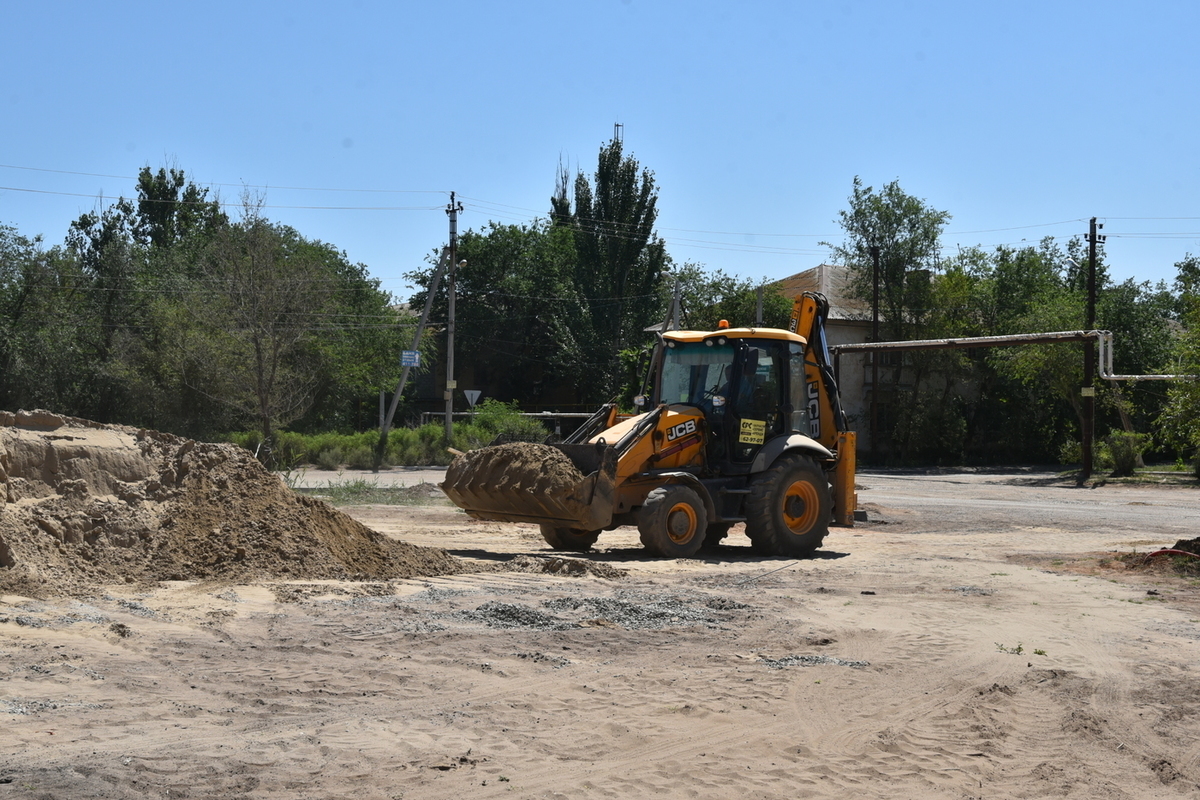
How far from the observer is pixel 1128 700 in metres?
7.06

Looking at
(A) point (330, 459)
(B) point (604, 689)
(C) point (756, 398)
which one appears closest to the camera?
(B) point (604, 689)

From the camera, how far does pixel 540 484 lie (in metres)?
13.3

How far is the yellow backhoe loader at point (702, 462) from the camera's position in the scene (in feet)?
44.2

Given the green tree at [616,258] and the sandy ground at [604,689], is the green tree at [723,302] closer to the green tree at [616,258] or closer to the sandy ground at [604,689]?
the green tree at [616,258]

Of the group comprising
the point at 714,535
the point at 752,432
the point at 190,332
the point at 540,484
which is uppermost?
the point at 190,332

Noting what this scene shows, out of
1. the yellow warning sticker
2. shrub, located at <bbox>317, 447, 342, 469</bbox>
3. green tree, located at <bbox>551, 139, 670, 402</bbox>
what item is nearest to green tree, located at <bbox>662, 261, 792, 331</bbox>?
green tree, located at <bbox>551, 139, 670, 402</bbox>

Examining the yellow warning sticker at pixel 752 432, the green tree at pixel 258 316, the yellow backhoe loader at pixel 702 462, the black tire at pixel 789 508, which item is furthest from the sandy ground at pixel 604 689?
the green tree at pixel 258 316

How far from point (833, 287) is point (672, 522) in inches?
1875

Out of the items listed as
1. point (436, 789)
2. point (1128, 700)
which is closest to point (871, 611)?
point (1128, 700)

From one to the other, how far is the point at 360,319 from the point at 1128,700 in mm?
49833

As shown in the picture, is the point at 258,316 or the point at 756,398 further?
the point at 258,316

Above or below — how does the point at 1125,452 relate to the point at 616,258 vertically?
below

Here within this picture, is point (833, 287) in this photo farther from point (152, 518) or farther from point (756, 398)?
point (152, 518)

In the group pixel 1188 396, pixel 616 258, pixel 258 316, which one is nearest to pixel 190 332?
pixel 258 316
